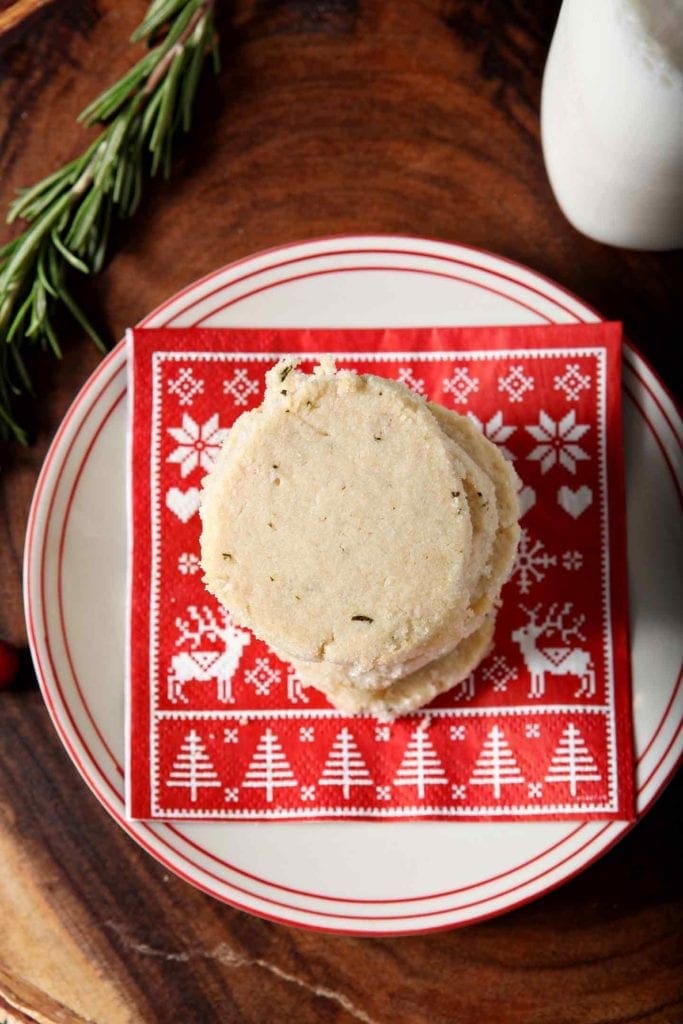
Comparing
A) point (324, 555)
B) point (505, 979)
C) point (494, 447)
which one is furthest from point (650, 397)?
point (505, 979)

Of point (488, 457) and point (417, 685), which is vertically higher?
point (488, 457)

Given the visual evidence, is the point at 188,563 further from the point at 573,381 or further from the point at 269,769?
the point at 573,381

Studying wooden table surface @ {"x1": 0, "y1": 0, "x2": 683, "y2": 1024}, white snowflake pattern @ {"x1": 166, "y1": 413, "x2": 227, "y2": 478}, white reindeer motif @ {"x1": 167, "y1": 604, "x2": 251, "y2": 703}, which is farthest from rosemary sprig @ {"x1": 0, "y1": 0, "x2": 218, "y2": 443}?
white reindeer motif @ {"x1": 167, "y1": 604, "x2": 251, "y2": 703}

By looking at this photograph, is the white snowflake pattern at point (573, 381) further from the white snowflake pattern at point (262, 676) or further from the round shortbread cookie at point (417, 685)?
the white snowflake pattern at point (262, 676)

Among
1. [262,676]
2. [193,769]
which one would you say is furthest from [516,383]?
[193,769]

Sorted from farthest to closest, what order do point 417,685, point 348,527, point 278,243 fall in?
1. point 278,243
2. point 417,685
3. point 348,527
